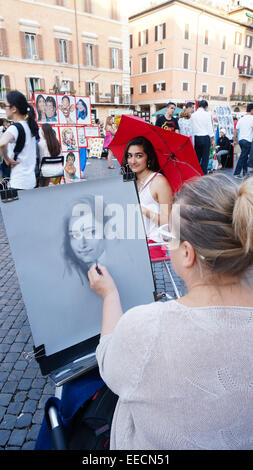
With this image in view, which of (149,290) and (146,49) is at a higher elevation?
(146,49)

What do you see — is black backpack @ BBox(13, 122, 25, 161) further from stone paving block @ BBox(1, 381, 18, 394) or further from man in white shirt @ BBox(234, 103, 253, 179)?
man in white shirt @ BBox(234, 103, 253, 179)

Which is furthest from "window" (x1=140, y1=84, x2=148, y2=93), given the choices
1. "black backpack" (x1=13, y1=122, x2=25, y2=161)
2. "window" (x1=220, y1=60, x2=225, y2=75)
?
"black backpack" (x1=13, y1=122, x2=25, y2=161)

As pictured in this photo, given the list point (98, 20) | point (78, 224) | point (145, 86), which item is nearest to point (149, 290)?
point (78, 224)

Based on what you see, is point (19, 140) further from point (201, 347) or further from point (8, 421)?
point (201, 347)

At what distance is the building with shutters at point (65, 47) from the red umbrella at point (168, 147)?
1918cm

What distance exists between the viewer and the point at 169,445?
2.16 ft

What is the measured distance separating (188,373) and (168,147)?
5.32 feet

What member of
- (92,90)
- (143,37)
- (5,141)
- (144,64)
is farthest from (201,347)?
(143,37)

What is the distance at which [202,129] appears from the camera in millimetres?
6328

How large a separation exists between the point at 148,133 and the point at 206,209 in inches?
55.7

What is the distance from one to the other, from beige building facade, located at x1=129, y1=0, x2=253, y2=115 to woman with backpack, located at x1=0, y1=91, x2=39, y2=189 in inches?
1136

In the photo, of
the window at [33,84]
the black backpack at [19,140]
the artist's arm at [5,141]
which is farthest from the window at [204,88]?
the artist's arm at [5,141]

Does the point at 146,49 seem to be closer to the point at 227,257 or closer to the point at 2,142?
the point at 2,142
